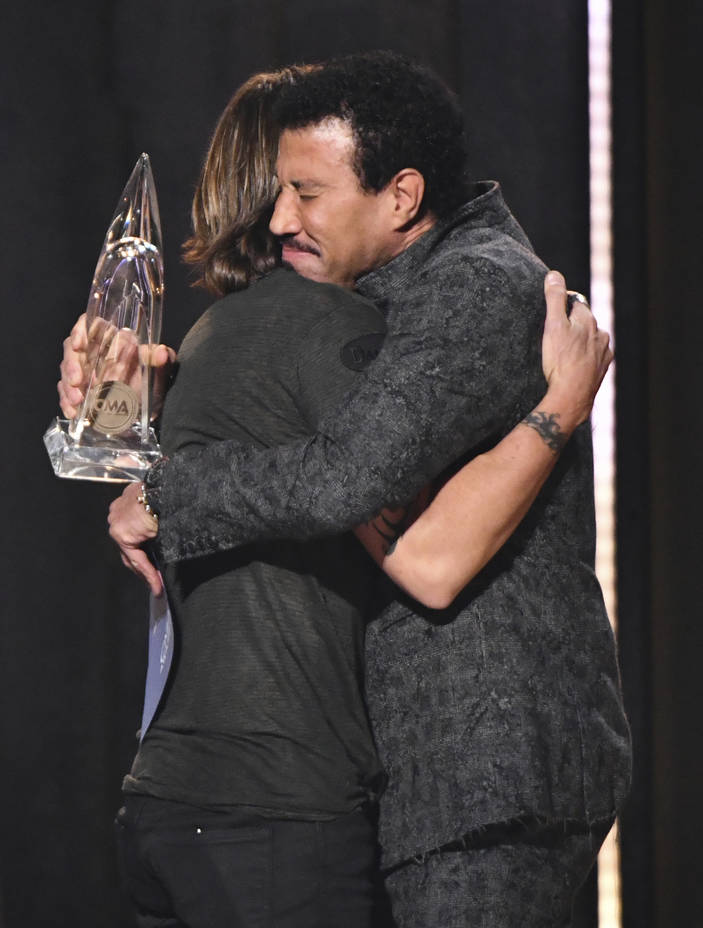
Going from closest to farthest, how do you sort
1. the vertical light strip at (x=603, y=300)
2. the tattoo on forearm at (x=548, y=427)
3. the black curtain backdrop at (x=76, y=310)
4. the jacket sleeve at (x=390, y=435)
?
the jacket sleeve at (x=390, y=435)
the tattoo on forearm at (x=548, y=427)
the black curtain backdrop at (x=76, y=310)
the vertical light strip at (x=603, y=300)

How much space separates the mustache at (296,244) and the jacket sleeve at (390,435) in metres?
0.16

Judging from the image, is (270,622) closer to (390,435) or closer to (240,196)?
(390,435)

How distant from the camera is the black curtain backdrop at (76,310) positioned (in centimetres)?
217

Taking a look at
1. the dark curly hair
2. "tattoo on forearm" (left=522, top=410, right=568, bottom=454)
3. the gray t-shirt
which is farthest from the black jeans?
the dark curly hair

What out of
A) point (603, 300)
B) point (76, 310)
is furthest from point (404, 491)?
point (603, 300)

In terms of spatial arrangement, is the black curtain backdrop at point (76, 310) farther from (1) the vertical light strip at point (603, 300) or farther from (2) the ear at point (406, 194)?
(2) the ear at point (406, 194)

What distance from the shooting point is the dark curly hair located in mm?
1325

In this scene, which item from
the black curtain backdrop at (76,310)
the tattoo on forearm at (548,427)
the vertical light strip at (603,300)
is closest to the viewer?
the tattoo on forearm at (548,427)

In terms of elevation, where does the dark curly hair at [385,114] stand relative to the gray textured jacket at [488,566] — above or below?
above

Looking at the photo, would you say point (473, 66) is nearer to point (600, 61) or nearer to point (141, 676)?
point (600, 61)

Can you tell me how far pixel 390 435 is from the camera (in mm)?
1143

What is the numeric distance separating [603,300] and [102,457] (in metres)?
1.43

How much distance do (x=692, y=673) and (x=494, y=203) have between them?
133 cm

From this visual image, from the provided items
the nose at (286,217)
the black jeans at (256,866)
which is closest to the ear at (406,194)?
the nose at (286,217)
